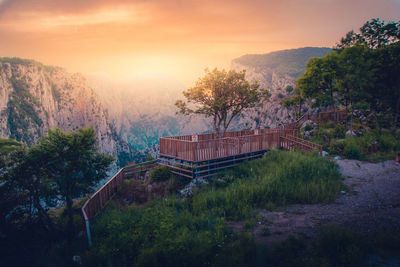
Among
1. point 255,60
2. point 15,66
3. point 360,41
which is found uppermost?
point 255,60

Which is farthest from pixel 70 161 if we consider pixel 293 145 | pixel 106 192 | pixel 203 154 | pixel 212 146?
pixel 293 145

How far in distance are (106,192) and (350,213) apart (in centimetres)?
1210

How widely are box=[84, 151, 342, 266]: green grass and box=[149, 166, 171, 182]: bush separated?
108 inches

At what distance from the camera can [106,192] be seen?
12.5 metres

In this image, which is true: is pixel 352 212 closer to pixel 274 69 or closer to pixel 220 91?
pixel 220 91

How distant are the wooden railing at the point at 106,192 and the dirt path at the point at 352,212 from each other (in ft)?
24.3

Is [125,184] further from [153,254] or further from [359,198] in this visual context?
[359,198]

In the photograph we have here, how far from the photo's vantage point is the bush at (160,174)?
50.2 feet

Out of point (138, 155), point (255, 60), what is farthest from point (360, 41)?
point (255, 60)

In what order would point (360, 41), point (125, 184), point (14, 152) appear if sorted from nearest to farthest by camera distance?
point (14, 152), point (125, 184), point (360, 41)

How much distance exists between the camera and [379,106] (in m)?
23.2

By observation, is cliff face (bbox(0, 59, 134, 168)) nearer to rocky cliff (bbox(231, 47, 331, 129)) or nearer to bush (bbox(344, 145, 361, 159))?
rocky cliff (bbox(231, 47, 331, 129))

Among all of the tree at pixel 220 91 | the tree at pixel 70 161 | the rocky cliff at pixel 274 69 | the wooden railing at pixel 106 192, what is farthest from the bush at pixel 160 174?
the rocky cliff at pixel 274 69

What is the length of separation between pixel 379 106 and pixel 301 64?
5262 inches
